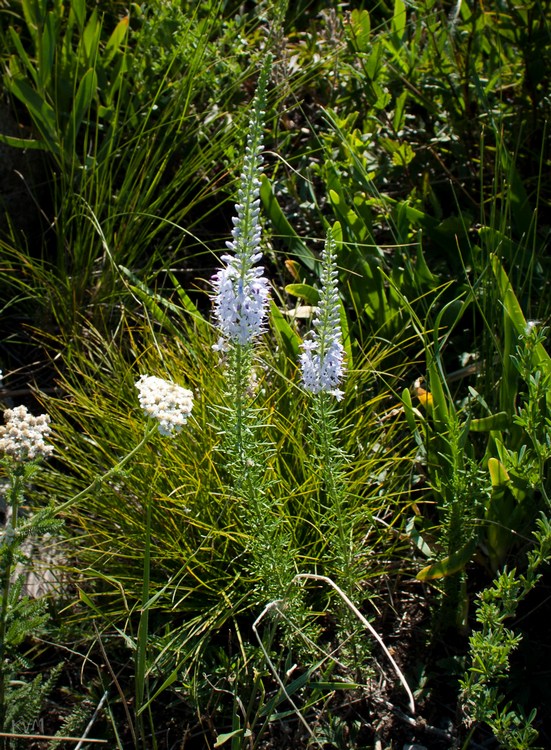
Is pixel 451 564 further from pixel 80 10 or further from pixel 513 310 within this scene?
pixel 80 10

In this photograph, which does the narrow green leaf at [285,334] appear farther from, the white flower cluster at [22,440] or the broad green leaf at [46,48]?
the broad green leaf at [46,48]

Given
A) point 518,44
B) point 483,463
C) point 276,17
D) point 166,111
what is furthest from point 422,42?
point 483,463

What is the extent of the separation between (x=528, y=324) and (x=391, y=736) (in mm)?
1127

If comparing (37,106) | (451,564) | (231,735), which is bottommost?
(231,735)

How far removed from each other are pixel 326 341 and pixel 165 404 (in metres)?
0.40

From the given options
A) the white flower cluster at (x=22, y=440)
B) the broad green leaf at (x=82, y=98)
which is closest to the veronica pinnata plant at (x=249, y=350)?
the white flower cluster at (x=22, y=440)

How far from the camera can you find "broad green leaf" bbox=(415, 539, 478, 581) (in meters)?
1.91

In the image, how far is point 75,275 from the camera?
2.78 meters

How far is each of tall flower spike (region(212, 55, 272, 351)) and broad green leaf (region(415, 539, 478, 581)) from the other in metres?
0.81

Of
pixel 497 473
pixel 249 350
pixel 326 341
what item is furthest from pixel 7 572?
pixel 497 473

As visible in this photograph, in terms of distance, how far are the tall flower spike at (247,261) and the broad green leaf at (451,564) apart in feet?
2.65

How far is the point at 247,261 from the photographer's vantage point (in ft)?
4.82

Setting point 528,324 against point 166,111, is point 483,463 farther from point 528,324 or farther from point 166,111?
point 166,111

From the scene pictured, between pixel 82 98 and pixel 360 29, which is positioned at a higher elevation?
pixel 360 29
